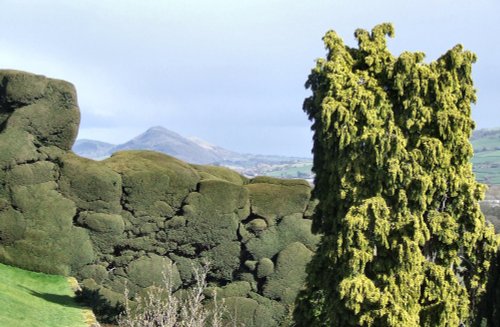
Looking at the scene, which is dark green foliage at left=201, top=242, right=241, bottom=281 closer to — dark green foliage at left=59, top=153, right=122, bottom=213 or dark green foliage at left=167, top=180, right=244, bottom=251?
dark green foliage at left=167, top=180, right=244, bottom=251

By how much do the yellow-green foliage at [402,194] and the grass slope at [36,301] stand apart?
293 inches

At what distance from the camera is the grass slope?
45.9 feet

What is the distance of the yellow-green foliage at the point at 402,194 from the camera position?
42.2ft

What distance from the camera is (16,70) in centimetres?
1952

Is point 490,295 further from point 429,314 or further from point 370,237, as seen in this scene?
point 370,237

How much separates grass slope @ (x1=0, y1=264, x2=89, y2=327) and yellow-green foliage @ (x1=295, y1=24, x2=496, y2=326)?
24.5ft

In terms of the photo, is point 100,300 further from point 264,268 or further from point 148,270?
point 264,268

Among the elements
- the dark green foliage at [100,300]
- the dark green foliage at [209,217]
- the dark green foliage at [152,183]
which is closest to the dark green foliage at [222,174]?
the dark green foliage at [209,217]

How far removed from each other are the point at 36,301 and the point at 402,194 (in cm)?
1107

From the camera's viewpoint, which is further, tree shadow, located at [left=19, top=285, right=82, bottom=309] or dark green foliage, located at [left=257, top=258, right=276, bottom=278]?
dark green foliage, located at [left=257, top=258, right=276, bottom=278]

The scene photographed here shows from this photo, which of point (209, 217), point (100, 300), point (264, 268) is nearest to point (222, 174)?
point (209, 217)

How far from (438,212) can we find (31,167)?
541 inches

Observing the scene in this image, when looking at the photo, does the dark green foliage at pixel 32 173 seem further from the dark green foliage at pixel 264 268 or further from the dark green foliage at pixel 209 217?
the dark green foliage at pixel 264 268

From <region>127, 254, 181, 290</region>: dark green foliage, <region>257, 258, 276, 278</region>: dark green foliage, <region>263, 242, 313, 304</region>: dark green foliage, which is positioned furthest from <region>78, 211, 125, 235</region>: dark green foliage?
<region>263, 242, 313, 304</region>: dark green foliage
